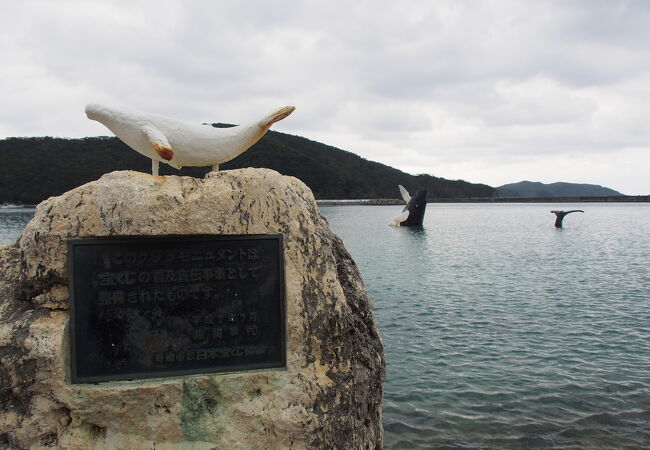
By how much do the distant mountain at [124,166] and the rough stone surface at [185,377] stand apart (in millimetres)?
36076

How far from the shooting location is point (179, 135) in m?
3.60

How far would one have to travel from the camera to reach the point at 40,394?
310 centimetres

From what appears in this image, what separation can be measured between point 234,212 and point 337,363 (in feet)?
4.14

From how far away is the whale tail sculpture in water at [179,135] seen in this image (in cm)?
356

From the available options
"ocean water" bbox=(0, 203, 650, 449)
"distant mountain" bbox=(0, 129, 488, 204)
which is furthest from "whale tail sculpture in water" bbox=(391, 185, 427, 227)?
"ocean water" bbox=(0, 203, 650, 449)

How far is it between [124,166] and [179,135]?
67702 mm

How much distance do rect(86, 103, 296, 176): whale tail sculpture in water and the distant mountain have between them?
1401 inches

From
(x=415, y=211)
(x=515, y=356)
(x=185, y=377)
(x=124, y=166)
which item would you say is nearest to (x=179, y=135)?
(x=185, y=377)

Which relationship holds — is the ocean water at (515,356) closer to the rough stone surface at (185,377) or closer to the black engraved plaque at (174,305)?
the rough stone surface at (185,377)

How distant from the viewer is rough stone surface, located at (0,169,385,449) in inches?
122

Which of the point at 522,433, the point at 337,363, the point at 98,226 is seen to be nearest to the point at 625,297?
the point at 522,433

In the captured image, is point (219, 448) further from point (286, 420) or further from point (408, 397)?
point (408, 397)

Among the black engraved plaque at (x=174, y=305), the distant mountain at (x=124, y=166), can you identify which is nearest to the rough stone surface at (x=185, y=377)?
the black engraved plaque at (x=174, y=305)

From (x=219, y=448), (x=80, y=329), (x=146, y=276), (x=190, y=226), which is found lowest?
(x=219, y=448)
